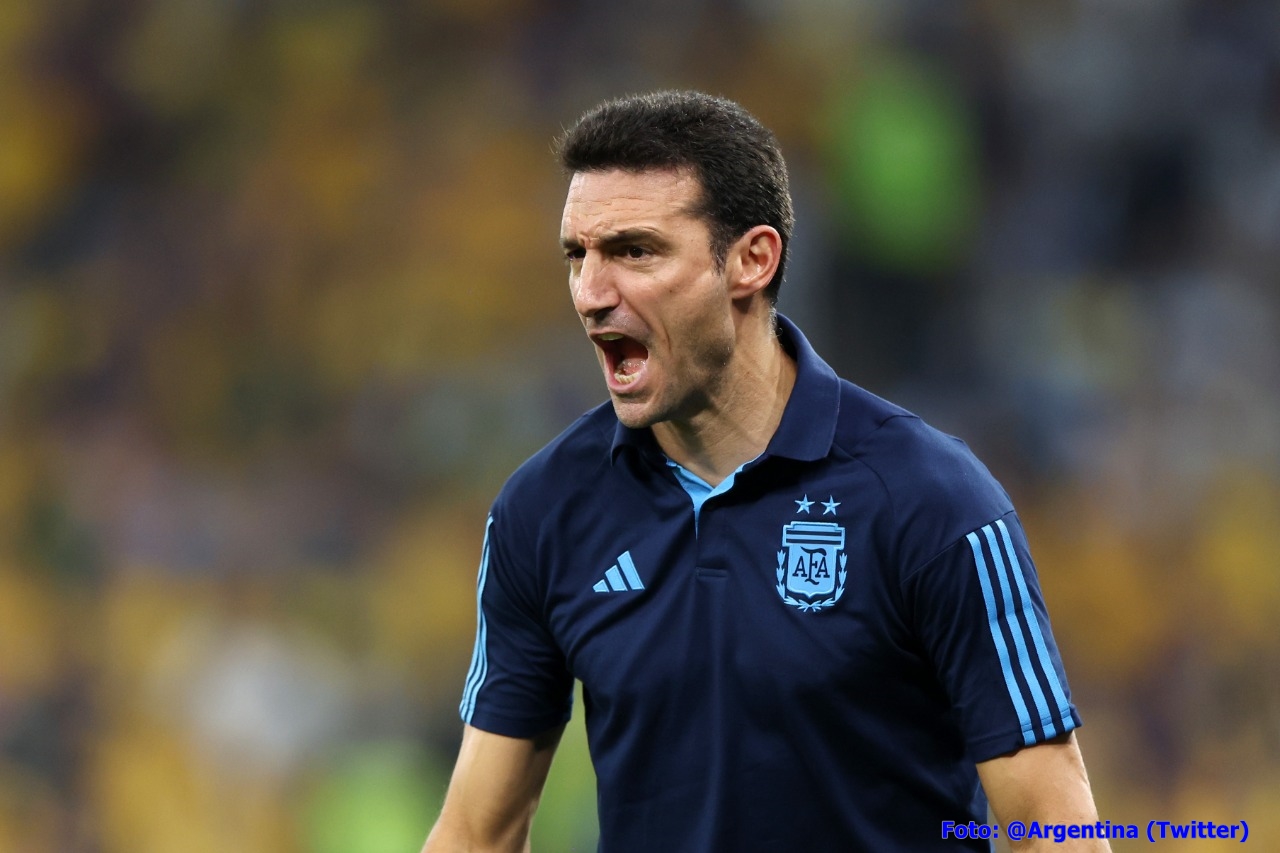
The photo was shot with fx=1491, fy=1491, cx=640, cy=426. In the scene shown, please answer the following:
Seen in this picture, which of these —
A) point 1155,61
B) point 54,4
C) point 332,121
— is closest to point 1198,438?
point 1155,61

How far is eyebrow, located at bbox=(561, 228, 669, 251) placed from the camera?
1832mm

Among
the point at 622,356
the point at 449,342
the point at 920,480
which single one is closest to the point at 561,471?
the point at 622,356

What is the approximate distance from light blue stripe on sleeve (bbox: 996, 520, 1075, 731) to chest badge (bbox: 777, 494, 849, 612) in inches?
7.3

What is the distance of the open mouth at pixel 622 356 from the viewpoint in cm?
189

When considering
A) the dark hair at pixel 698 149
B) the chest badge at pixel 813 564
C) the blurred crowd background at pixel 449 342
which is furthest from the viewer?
the blurred crowd background at pixel 449 342

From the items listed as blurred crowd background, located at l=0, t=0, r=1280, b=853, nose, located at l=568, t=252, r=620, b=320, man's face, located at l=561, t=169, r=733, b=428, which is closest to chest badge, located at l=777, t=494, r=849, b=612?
man's face, located at l=561, t=169, r=733, b=428

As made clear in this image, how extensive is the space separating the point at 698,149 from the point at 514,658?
28.0 inches

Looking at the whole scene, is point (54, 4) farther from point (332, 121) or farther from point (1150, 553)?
point (1150, 553)

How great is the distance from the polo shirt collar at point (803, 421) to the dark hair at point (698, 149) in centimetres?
18

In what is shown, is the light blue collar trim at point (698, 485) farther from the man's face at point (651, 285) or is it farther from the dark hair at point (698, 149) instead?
the dark hair at point (698, 149)

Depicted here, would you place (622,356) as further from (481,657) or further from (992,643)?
(992,643)

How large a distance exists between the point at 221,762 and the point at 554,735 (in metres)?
2.88

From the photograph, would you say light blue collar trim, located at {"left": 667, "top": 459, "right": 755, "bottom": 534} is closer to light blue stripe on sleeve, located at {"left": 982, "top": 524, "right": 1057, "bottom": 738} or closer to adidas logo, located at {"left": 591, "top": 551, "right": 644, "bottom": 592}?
adidas logo, located at {"left": 591, "top": 551, "right": 644, "bottom": 592}

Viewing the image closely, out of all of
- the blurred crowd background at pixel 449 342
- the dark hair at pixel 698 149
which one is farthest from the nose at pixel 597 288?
the blurred crowd background at pixel 449 342
